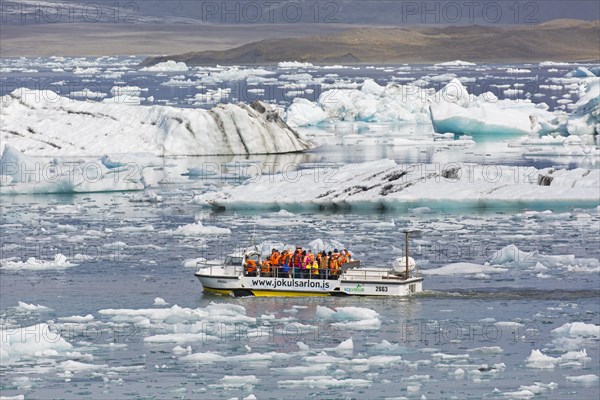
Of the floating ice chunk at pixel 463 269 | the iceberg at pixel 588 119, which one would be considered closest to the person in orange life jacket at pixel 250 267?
the floating ice chunk at pixel 463 269

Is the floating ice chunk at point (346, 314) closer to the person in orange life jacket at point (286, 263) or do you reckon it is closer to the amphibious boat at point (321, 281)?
the amphibious boat at point (321, 281)

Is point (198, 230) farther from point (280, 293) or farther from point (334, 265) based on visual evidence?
point (334, 265)

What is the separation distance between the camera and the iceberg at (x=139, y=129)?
1646 inches

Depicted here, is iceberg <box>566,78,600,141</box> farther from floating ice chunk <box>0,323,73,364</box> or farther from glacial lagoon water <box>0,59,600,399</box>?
floating ice chunk <box>0,323,73,364</box>

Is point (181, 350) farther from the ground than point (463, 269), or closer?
closer

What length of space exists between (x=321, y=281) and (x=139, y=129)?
21.1 m

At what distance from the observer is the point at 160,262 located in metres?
25.5

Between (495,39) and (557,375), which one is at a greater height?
(495,39)

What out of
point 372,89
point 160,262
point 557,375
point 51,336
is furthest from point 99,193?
point 372,89

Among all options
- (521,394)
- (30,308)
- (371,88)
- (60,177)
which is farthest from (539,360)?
(371,88)

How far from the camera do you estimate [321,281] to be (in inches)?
887

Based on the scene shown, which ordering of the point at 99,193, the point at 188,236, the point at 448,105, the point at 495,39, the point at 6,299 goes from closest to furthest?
1. the point at 6,299
2. the point at 188,236
3. the point at 99,193
4. the point at 448,105
5. the point at 495,39

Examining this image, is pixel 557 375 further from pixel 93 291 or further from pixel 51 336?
pixel 93 291

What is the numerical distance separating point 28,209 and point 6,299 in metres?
10.5
